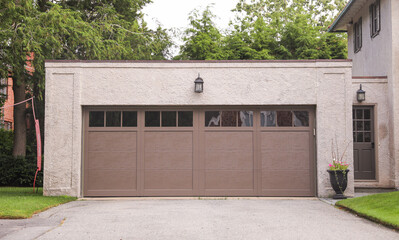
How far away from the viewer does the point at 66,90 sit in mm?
11469

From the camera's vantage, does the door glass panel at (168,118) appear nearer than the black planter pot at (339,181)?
No

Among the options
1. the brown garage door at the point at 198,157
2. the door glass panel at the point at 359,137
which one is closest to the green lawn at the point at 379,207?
the brown garage door at the point at 198,157

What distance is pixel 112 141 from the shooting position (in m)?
11.6

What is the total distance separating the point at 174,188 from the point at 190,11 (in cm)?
1887

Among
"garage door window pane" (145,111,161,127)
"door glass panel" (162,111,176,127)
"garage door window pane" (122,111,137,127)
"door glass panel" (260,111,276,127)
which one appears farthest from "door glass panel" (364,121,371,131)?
"garage door window pane" (122,111,137,127)

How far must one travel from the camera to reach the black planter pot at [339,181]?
1089 centimetres

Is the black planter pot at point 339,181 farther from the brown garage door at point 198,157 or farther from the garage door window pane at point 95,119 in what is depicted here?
the garage door window pane at point 95,119

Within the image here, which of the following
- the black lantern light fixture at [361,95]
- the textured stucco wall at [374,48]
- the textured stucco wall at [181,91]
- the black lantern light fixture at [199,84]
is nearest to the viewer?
the black lantern light fixture at [199,84]

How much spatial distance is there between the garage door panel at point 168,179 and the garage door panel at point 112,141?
2.63ft

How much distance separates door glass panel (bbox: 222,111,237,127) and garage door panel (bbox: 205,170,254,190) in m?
1.17

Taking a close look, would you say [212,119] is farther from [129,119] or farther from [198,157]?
[129,119]

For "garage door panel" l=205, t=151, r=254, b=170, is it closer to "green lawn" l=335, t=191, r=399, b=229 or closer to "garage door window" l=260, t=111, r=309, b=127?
"garage door window" l=260, t=111, r=309, b=127

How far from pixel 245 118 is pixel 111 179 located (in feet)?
11.9

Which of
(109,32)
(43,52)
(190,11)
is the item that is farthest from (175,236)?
(190,11)
